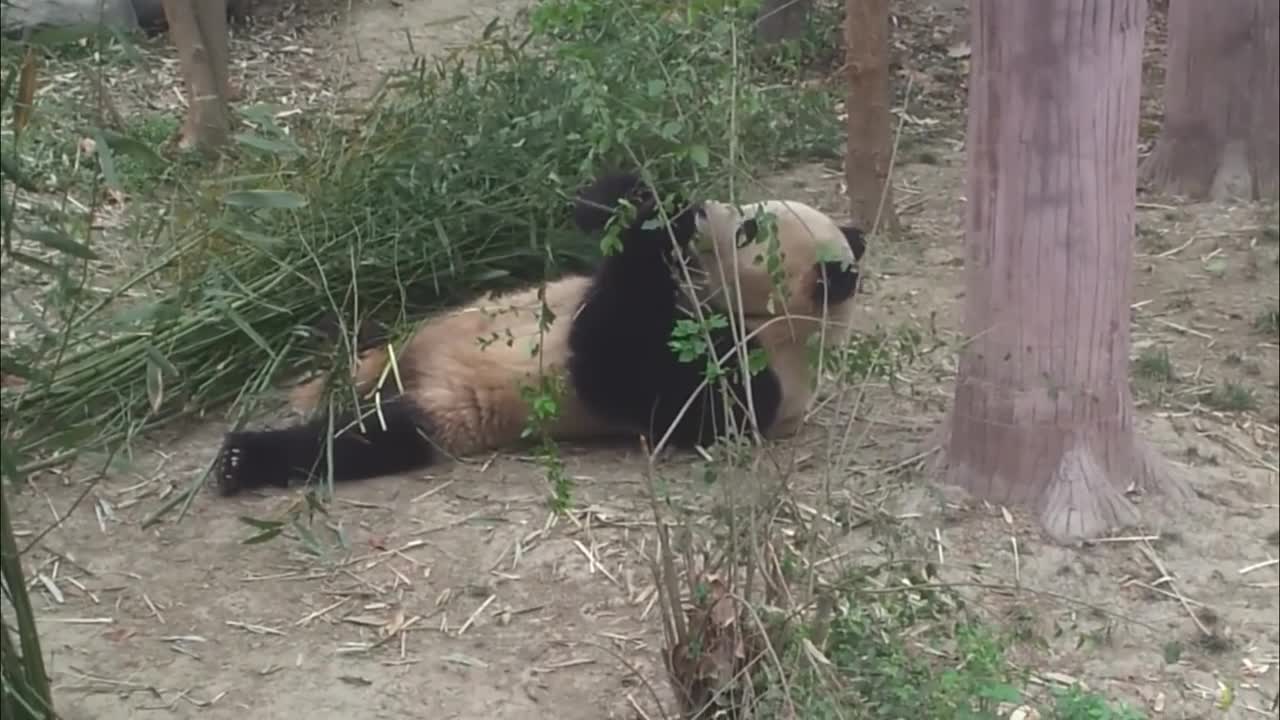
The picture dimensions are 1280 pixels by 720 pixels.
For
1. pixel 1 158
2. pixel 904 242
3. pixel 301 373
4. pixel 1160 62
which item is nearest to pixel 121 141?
pixel 1 158

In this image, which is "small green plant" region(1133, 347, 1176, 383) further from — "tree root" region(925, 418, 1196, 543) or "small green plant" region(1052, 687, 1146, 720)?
"small green plant" region(1052, 687, 1146, 720)

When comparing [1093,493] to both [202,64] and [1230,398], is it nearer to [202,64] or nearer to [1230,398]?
[1230,398]

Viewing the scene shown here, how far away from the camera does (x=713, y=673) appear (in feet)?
6.65

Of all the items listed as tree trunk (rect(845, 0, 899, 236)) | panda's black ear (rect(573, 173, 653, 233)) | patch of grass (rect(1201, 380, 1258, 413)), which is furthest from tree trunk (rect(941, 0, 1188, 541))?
tree trunk (rect(845, 0, 899, 236))

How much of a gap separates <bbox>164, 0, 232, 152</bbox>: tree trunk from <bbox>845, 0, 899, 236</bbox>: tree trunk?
169 centimetres

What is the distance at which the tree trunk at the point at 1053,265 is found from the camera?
246 centimetres

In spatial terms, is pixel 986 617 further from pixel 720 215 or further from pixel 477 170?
pixel 477 170

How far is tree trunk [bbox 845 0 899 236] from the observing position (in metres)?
3.84

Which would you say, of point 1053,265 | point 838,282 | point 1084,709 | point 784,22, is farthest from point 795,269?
point 784,22

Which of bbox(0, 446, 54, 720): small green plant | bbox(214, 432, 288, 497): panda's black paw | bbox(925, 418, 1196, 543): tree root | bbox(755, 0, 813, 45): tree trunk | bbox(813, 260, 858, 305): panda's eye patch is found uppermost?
bbox(755, 0, 813, 45): tree trunk

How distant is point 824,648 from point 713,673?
0.15 metres

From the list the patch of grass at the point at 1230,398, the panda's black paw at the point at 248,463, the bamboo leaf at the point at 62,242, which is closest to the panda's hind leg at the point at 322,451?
the panda's black paw at the point at 248,463

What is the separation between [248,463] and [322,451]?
143 millimetres

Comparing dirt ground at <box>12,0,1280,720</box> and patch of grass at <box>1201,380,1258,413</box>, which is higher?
patch of grass at <box>1201,380,1258,413</box>
